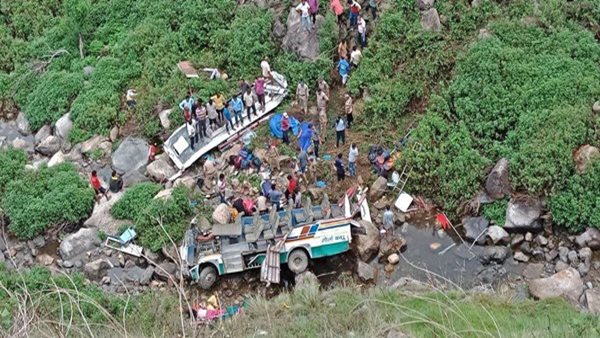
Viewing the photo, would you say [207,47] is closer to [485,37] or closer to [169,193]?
[169,193]

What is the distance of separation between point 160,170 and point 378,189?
18.7 ft

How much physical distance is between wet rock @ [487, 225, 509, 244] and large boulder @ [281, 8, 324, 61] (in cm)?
700

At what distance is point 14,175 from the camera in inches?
767

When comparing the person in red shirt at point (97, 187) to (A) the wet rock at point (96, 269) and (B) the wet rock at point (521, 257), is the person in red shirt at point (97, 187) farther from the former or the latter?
(B) the wet rock at point (521, 257)

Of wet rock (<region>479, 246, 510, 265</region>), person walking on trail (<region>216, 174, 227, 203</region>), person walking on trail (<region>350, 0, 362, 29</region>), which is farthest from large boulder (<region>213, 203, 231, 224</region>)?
person walking on trail (<region>350, 0, 362, 29</region>)

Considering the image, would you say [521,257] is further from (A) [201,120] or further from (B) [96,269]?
(B) [96,269]

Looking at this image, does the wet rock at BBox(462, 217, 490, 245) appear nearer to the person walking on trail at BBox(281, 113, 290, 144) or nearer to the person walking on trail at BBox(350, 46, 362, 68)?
the person walking on trail at BBox(281, 113, 290, 144)

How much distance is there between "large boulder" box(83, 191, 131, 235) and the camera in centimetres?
1798

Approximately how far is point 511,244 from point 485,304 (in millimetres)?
3242

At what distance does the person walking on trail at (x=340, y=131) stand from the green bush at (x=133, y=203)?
15.7 feet

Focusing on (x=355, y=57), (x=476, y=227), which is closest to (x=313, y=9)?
(x=355, y=57)

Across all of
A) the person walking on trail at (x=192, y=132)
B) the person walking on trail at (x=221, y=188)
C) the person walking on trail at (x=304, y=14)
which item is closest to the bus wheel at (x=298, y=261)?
the person walking on trail at (x=221, y=188)

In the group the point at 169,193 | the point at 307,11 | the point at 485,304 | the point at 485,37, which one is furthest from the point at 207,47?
the point at 485,304

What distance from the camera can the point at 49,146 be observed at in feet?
68.6
